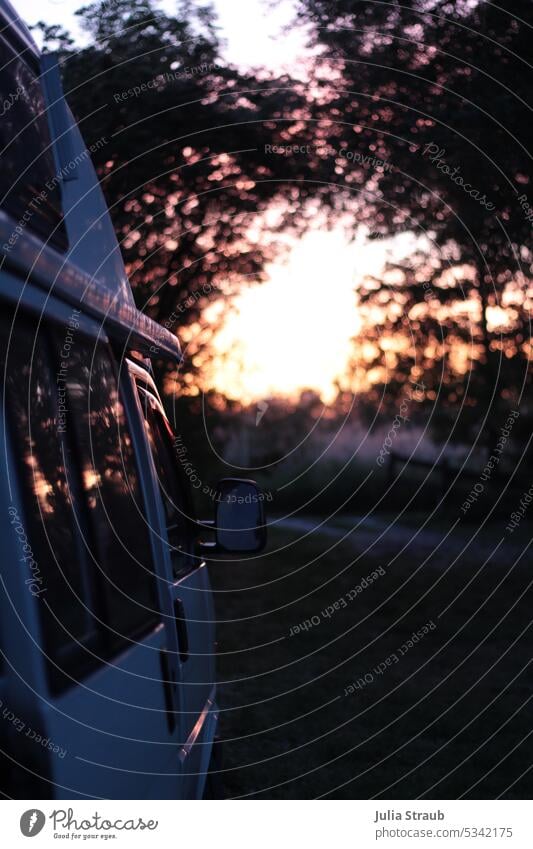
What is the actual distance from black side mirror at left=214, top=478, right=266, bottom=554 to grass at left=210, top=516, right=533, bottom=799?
2465 mm

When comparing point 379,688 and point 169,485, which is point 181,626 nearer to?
point 169,485

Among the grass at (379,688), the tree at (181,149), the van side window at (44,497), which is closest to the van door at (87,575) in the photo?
the van side window at (44,497)

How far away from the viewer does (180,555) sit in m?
5.14

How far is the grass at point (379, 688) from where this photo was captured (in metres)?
7.54

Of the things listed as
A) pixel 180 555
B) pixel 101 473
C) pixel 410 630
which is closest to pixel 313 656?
pixel 410 630

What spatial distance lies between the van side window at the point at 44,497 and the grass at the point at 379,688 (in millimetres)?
4517

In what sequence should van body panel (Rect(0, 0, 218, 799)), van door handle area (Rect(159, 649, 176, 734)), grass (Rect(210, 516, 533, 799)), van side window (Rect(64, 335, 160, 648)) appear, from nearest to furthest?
van body panel (Rect(0, 0, 218, 799)), van side window (Rect(64, 335, 160, 648)), van door handle area (Rect(159, 649, 176, 734)), grass (Rect(210, 516, 533, 799))

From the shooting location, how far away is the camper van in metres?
2.29

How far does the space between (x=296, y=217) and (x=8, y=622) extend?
13.0 meters

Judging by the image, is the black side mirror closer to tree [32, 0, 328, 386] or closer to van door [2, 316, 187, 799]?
van door [2, 316, 187, 799]

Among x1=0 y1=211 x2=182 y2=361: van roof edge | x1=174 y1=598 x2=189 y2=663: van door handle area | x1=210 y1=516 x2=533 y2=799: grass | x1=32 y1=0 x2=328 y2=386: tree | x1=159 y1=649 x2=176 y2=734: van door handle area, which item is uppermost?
x1=32 y1=0 x2=328 y2=386: tree

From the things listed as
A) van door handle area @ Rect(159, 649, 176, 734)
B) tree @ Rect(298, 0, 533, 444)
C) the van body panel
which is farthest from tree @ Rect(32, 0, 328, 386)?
van door handle area @ Rect(159, 649, 176, 734)

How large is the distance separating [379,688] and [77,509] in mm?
7828
